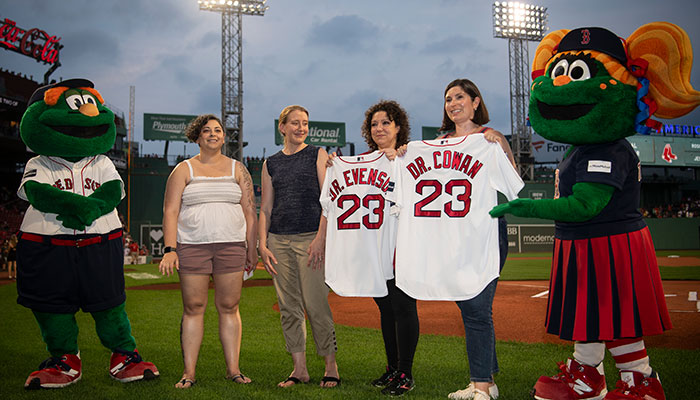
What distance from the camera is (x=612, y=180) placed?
10.3 feet

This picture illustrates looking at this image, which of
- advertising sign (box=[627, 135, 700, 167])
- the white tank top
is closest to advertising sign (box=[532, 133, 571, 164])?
advertising sign (box=[627, 135, 700, 167])

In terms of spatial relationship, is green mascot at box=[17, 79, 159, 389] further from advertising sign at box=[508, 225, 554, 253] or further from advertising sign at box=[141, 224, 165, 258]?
advertising sign at box=[508, 225, 554, 253]

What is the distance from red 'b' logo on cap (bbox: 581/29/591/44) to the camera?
3.46 m

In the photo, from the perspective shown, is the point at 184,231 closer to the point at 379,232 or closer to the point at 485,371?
the point at 379,232

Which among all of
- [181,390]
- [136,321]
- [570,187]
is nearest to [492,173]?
[570,187]

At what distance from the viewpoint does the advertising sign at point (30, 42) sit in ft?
87.4

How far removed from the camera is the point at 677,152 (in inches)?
1433

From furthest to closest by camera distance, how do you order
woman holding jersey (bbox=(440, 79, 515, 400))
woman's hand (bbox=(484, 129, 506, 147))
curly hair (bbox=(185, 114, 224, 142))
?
curly hair (bbox=(185, 114, 224, 142)) → woman's hand (bbox=(484, 129, 506, 147)) → woman holding jersey (bbox=(440, 79, 515, 400))

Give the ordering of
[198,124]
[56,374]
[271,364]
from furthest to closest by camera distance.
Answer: [271,364] → [198,124] → [56,374]

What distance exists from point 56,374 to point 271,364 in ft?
6.11

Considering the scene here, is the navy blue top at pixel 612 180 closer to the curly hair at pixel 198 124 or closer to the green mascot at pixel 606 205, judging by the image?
the green mascot at pixel 606 205

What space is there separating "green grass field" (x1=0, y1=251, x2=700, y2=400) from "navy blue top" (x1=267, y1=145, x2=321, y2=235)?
1.28 meters

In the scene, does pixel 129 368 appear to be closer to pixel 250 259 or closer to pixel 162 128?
pixel 250 259

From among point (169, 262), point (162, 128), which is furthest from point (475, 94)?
point (162, 128)
